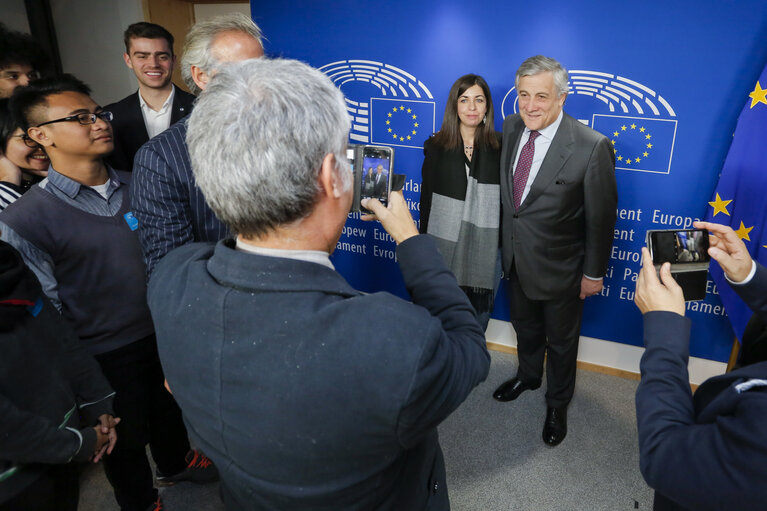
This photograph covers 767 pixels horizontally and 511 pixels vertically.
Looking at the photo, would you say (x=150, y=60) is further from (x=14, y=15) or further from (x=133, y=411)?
(x=14, y=15)

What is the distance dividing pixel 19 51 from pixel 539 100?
2.92 m

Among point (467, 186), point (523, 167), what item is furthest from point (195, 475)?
point (523, 167)

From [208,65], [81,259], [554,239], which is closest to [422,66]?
[554,239]

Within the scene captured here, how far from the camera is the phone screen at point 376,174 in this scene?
1512 mm

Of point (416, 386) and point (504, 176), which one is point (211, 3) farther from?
point (416, 386)

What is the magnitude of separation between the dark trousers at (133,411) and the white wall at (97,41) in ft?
10.8

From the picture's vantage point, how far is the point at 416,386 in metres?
0.67

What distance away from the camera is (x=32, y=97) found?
175 centimetres

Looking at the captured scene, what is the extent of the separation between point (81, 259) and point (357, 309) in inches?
56.2

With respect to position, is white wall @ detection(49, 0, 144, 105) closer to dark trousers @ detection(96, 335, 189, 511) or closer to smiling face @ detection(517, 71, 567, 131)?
dark trousers @ detection(96, 335, 189, 511)

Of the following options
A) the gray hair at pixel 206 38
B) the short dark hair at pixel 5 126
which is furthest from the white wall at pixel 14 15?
the gray hair at pixel 206 38

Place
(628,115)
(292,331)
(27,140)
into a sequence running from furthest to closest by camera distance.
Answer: (628,115) < (27,140) < (292,331)

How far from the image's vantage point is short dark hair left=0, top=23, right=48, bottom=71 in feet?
8.73

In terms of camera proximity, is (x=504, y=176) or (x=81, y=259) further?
(x=504, y=176)
